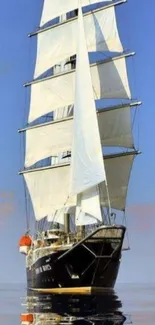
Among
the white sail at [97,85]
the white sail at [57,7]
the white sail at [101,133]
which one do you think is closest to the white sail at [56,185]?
the white sail at [101,133]

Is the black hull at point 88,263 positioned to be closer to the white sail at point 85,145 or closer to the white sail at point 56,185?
the white sail at point 85,145

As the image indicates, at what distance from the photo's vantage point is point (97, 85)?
220ft

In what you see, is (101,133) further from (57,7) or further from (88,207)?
(57,7)

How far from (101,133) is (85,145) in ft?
50.9

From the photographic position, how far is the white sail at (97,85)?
218 feet

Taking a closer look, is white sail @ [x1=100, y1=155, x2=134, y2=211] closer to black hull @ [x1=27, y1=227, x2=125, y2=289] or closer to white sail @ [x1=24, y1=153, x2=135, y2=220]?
white sail @ [x1=24, y1=153, x2=135, y2=220]

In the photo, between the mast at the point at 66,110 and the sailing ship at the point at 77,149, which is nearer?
the sailing ship at the point at 77,149

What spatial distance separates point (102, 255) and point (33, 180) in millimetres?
18711

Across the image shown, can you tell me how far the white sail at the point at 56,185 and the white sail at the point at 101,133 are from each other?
2222mm

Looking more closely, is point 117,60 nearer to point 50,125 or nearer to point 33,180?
point 50,125

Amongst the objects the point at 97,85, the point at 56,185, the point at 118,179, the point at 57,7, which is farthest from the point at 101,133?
the point at 57,7

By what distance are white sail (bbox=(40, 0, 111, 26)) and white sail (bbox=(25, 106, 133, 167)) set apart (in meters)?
14.1

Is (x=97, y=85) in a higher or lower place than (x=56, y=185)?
higher

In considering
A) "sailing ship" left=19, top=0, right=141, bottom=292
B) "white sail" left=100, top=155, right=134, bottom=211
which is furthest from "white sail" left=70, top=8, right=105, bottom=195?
"white sail" left=100, top=155, right=134, bottom=211
